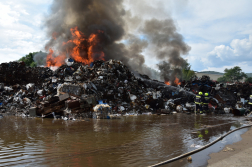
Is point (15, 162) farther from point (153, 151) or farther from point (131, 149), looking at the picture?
point (153, 151)

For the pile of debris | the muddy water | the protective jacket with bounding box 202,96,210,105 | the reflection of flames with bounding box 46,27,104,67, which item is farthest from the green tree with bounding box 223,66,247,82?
the muddy water

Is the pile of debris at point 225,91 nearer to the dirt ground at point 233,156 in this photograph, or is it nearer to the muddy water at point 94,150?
the muddy water at point 94,150

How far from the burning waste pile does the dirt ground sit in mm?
5689

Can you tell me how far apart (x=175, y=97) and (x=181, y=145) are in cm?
980

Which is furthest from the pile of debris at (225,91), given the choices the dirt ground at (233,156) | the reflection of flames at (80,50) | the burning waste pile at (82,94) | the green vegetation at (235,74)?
the green vegetation at (235,74)

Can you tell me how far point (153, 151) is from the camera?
3.52 meters

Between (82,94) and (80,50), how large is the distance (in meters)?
11.9

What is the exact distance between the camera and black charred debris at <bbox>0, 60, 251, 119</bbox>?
8.72 m

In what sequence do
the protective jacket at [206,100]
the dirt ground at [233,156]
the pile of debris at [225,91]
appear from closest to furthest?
1. the dirt ground at [233,156]
2. the protective jacket at [206,100]
3. the pile of debris at [225,91]

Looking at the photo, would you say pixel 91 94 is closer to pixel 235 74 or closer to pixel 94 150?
pixel 94 150

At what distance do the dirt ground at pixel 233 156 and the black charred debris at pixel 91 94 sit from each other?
568 centimetres

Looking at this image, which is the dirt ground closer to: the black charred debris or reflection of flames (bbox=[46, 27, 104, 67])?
the black charred debris

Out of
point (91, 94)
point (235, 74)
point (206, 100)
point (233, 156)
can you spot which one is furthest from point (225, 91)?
point (235, 74)

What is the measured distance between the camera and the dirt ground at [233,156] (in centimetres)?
288
